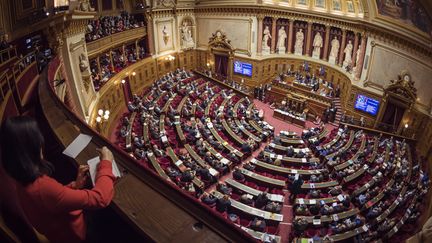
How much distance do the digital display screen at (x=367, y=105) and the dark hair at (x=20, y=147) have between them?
22622mm

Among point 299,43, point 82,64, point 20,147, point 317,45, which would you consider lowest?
point 82,64

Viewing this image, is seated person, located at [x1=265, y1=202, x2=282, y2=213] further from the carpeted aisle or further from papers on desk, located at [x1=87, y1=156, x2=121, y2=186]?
papers on desk, located at [x1=87, y1=156, x2=121, y2=186]

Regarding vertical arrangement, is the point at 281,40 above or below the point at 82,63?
above

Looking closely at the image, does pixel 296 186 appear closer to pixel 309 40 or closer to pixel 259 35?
pixel 309 40

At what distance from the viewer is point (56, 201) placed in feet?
7.82

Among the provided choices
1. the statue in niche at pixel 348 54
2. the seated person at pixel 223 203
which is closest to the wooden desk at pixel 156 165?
the seated person at pixel 223 203

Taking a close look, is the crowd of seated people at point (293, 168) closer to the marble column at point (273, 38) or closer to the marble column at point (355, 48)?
the marble column at point (355, 48)

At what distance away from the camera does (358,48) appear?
22750 millimetres

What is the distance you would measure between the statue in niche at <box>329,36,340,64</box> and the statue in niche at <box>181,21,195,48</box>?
1272 centimetres

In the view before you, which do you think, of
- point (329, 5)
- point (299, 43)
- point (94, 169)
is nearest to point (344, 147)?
point (299, 43)

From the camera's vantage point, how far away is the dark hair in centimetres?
226

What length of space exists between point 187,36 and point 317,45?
1192cm

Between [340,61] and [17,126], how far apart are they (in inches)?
1025

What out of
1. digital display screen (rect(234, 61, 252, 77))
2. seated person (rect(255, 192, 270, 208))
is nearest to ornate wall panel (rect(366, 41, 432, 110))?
digital display screen (rect(234, 61, 252, 77))
